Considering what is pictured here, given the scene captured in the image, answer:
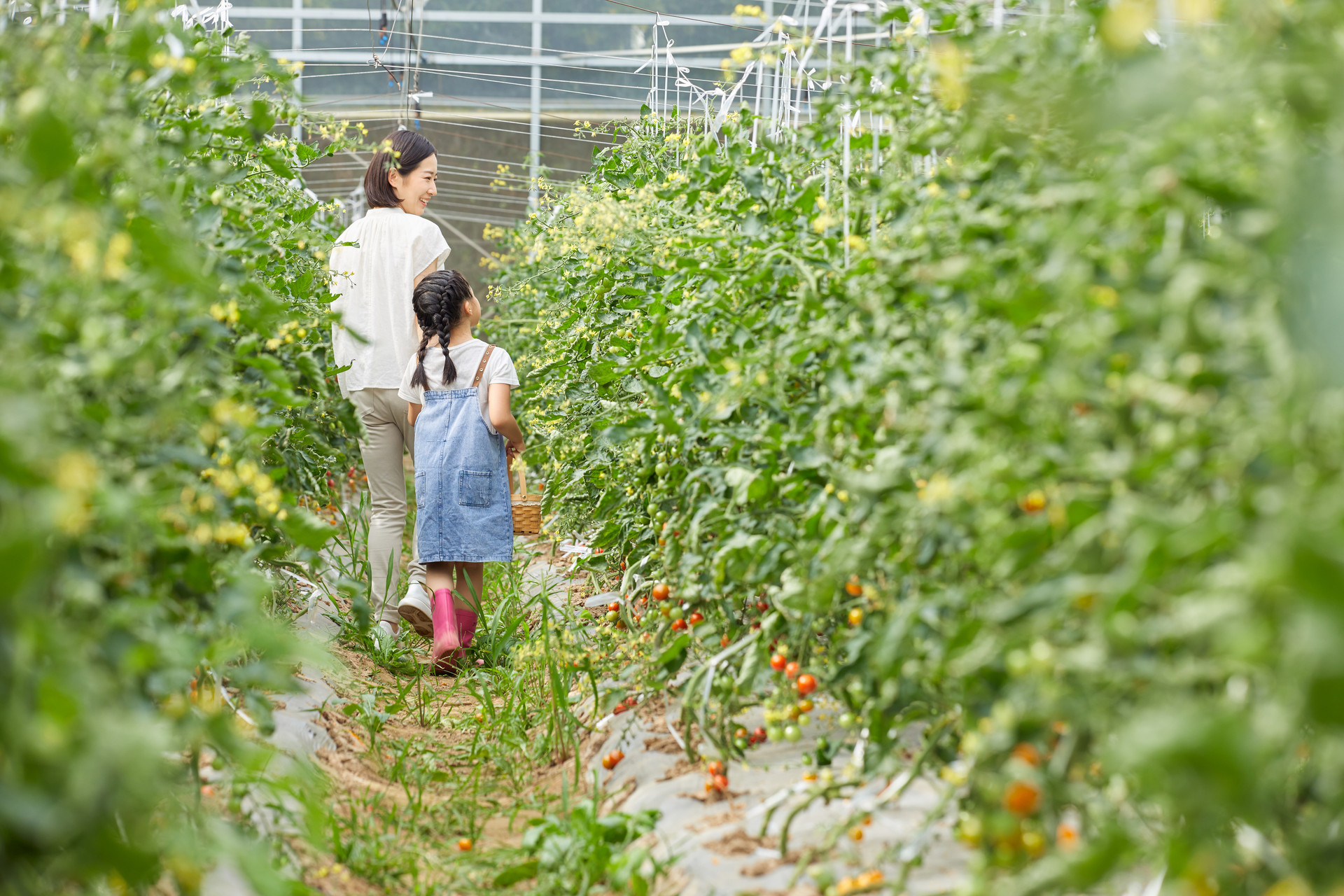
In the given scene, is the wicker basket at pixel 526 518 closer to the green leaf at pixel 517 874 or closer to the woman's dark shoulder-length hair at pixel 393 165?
the woman's dark shoulder-length hair at pixel 393 165

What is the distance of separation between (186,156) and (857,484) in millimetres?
1361

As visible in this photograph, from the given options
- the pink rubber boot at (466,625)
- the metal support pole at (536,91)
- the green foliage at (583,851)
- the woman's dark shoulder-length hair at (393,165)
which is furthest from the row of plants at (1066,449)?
the metal support pole at (536,91)

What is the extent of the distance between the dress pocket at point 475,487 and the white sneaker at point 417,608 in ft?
1.03

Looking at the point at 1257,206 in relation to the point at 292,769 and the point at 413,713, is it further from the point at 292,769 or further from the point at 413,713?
the point at 413,713

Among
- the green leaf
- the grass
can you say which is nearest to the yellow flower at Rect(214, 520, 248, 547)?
the grass

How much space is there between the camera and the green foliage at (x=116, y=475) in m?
0.87

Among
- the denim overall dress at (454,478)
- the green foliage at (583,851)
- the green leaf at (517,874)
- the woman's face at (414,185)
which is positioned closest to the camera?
the green foliage at (583,851)

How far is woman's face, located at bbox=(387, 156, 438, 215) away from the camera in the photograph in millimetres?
3609

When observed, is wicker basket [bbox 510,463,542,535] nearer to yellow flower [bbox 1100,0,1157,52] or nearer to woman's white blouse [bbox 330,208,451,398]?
woman's white blouse [bbox 330,208,451,398]

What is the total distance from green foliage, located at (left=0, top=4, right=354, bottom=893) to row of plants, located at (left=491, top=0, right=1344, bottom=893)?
715 mm

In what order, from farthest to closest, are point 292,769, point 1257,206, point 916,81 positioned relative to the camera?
point 292,769 < point 916,81 < point 1257,206

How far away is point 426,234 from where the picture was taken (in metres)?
3.56

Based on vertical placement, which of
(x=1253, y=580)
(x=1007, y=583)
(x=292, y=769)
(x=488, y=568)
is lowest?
(x=488, y=568)

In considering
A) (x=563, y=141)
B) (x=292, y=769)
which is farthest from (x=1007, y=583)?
(x=563, y=141)
